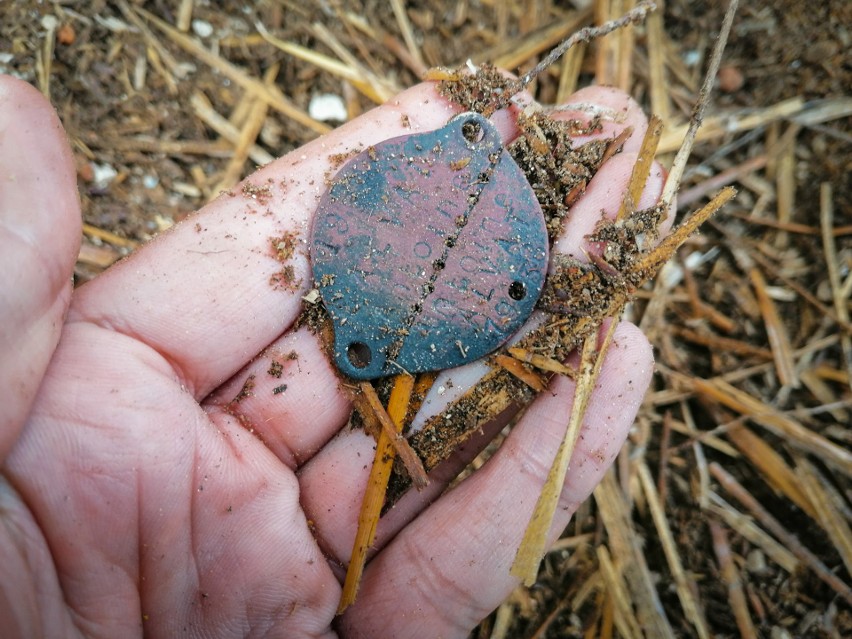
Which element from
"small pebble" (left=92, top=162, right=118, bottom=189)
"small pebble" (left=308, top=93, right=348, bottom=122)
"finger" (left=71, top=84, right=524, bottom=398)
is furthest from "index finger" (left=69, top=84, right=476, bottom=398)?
"small pebble" (left=92, top=162, right=118, bottom=189)

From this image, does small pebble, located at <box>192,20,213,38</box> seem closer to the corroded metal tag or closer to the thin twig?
the corroded metal tag

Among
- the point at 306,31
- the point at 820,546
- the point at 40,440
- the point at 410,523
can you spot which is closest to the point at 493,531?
the point at 410,523

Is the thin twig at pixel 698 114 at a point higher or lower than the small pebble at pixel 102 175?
higher

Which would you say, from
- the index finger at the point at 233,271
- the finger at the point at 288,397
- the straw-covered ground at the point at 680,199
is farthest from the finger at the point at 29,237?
the straw-covered ground at the point at 680,199

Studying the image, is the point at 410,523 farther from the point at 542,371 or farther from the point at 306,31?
the point at 306,31

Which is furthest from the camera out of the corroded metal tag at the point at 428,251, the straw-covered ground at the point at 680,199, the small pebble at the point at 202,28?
the small pebble at the point at 202,28

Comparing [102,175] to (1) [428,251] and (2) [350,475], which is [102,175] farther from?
(2) [350,475]

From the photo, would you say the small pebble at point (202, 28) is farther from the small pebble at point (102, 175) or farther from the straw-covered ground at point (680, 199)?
the small pebble at point (102, 175)

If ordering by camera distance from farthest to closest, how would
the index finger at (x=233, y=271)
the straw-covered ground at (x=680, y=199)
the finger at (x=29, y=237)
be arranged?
the straw-covered ground at (x=680, y=199) < the index finger at (x=233, y=271) < the finger at (x=29, y=237)
